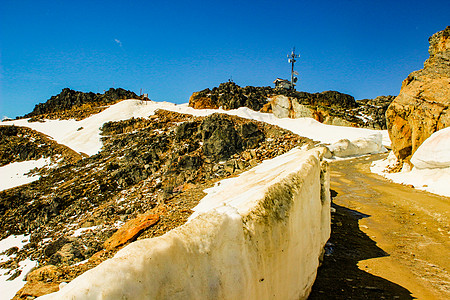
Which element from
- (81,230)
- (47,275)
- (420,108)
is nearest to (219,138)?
(81,230)

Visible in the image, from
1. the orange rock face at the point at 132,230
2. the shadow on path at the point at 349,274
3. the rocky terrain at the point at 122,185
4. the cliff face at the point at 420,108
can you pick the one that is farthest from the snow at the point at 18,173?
the cliff face at the point at 420,108

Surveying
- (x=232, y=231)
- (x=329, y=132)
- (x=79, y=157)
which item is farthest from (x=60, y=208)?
(x=329, y=132)

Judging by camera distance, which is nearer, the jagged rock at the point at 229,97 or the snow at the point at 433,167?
the snow at the point at 433,167

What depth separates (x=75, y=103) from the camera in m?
56.6

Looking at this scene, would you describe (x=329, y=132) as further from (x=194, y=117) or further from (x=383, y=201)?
(x=383, y=201)

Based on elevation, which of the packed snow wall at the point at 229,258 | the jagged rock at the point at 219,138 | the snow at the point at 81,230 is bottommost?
the snow at the point at 81,230

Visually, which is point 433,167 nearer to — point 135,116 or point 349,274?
point 349,274

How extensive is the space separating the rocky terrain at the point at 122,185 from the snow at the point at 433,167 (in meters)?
10.8

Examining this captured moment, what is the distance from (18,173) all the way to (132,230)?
3328 cm

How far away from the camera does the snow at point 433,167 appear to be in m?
12.2

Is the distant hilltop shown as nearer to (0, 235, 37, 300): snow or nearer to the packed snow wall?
(0, 235, 37, 300): snow

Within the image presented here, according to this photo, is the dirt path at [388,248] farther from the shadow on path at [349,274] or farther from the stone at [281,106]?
the stone at [281,106]

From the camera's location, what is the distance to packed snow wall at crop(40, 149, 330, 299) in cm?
227

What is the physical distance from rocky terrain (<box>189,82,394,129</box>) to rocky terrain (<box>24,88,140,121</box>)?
77.0ft
